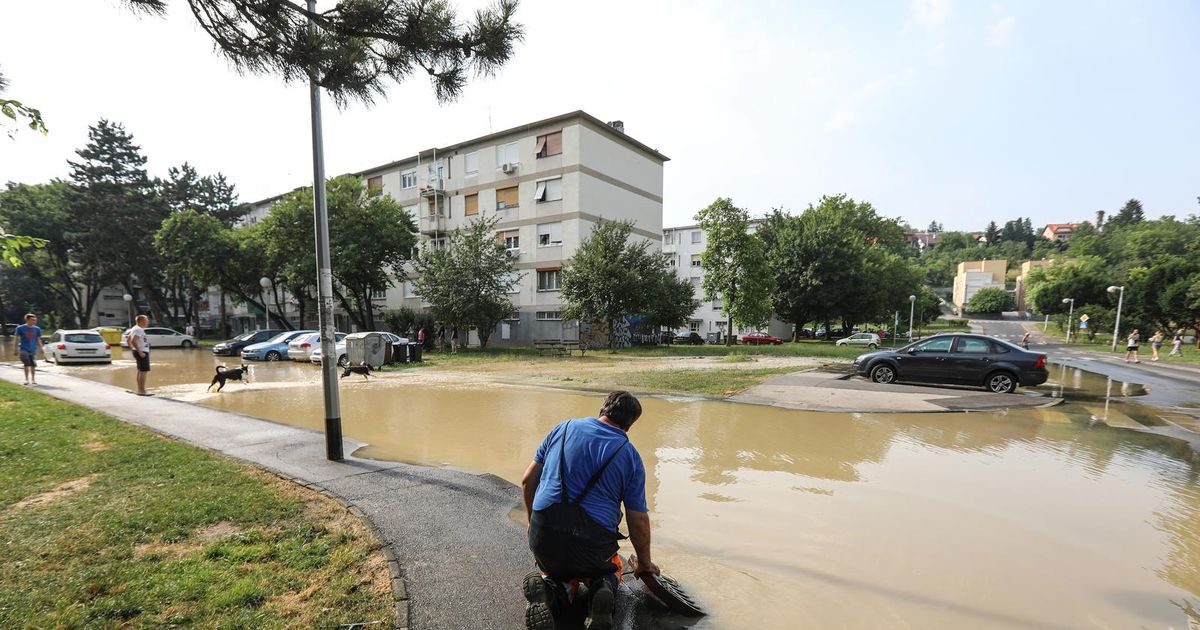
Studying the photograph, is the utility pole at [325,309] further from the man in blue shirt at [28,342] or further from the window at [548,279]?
the window at [548,279]

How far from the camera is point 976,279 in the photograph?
337 feet

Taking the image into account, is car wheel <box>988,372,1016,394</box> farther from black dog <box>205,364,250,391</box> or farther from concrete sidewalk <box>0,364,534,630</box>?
black dog <box>205,364,250,391</box>

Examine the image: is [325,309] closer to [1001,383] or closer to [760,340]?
[1001,383]

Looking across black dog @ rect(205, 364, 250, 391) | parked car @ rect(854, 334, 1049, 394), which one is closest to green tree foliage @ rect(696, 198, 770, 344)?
parked car @ rect(854, 334, 1049, 394)

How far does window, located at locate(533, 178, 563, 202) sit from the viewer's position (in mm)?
32031

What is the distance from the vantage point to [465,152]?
3609cm

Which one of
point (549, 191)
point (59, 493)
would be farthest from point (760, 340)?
point (59, 493)

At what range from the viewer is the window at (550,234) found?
32.3m

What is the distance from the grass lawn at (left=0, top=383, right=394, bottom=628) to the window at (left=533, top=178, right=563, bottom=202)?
91.6 feet

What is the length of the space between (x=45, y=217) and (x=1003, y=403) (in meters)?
56.6

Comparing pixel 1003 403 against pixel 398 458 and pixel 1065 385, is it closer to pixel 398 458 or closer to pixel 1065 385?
pixel 1065 385

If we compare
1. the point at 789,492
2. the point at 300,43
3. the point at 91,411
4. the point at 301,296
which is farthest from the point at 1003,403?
the point at 301,296

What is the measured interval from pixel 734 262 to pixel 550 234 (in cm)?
1260

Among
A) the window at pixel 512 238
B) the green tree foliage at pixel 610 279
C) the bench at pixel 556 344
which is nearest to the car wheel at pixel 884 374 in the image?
the green tree foliage at pixel 610 279
